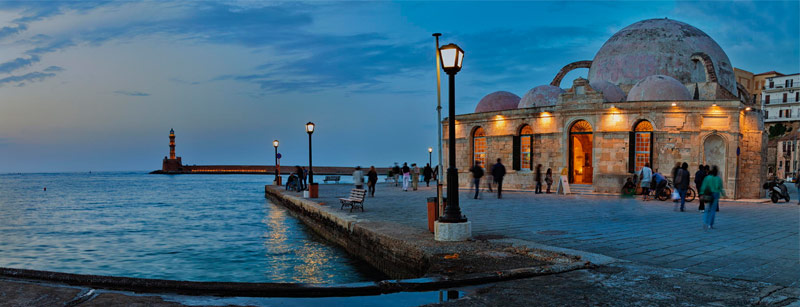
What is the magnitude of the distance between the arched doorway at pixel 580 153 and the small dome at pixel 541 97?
2316mm

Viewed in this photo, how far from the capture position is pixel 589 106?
75.0 feet

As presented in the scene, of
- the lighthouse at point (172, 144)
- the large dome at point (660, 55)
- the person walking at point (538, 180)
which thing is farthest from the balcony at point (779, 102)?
the lighthouse at point (172, 144)

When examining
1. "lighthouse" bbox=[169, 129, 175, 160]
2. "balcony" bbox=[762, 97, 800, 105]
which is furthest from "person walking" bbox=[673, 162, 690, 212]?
"lighthouse" bbox=[169, 129, 175, 160]

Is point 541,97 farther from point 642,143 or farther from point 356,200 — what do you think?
point 356,200

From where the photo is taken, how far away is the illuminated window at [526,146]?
25.1 m

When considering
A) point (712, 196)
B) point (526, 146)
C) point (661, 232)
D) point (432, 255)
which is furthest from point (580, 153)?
point (432, 255)

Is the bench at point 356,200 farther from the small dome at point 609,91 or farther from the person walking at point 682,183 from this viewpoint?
the small dome at point 609,91

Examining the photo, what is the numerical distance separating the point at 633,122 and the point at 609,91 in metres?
4.27

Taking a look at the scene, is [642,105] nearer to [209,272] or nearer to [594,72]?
[594,72]

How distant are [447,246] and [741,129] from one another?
18714 millimetres

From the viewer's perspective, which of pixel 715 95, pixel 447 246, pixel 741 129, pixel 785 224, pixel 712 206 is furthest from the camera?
pixel 715 95

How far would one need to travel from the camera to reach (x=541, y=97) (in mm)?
26500

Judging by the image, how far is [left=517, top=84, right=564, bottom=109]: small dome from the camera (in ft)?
86.5

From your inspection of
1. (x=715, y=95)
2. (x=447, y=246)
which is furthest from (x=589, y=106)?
(x=447, y=246)
